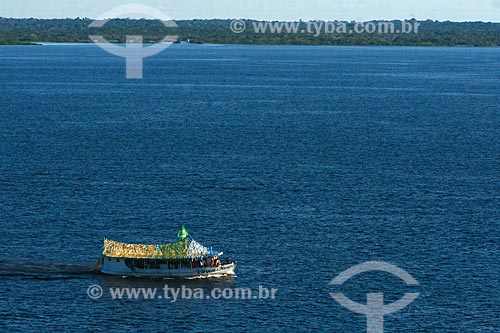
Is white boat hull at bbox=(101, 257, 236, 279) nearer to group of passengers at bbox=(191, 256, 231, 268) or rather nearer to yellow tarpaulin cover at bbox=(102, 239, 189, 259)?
group of passengers at bbox=(191, 256, 231, 268)

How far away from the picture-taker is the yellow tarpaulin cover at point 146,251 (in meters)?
104

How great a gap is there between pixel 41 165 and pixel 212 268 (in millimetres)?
64472

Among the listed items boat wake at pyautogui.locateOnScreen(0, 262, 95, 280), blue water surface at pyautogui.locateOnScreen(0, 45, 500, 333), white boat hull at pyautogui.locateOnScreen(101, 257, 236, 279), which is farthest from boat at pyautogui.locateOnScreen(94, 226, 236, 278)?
boat wake at pyautogui.locateOnScreen(0, 262, 95, 280)

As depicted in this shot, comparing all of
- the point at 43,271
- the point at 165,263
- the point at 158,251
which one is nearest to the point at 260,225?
the point at 158,251

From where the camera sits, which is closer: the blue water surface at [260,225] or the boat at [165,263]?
the blue water surface at [260,225]

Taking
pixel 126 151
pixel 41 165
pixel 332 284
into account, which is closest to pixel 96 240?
pixel 332 284

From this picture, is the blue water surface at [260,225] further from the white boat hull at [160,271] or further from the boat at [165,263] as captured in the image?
the boat at [165,263]

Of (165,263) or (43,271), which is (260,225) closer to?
(165,263)

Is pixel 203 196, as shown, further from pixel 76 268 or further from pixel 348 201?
pixel 76 268

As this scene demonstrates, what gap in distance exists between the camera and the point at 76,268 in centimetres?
10450

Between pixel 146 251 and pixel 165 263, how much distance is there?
2.47 metres

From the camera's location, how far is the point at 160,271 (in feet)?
342

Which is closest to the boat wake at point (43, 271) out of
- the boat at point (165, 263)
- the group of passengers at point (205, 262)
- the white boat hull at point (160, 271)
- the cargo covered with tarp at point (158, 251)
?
the white boat hull at point (160, 271)

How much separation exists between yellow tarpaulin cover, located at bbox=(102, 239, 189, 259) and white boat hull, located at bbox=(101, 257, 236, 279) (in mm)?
873
